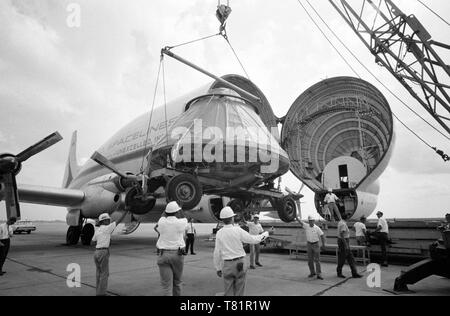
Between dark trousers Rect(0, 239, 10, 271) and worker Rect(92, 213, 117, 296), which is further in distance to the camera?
dark trousers Rect(0, 239, 10, 271)

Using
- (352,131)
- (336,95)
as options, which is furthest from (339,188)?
(336,95)

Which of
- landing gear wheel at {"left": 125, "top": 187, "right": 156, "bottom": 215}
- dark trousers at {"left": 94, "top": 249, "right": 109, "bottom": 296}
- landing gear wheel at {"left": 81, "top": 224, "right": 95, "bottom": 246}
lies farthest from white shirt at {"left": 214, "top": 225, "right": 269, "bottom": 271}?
landing gear wheel at {"left": 81, "top": 224, "right": 95, "bottom": 246}

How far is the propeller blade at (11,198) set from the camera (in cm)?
907

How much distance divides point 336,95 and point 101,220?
16.3m

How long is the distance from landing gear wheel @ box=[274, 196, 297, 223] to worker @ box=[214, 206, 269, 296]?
561cm

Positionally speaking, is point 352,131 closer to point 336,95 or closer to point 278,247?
point 336,95

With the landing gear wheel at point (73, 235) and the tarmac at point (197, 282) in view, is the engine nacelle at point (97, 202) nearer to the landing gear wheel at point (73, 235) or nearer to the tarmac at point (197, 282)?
the landing gear wheel at point (73, 235)

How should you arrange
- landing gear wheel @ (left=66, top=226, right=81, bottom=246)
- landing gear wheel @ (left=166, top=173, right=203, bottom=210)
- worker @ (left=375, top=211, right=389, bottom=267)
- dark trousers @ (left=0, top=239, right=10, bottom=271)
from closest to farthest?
landing gear wheel @ (left=166, top=173, right=203, bottom=210) → dark trousers @ (left=0, top=239, right=10, bottom=271) → worker @ (left=375, top=211, right=389, bottom=267) → landing gear wheel @ (left=66, top=226, right=81, bottom=246)

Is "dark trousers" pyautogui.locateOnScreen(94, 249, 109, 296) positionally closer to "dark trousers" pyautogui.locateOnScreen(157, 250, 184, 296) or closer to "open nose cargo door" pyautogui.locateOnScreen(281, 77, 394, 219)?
"dark trousers" pyautogui.locateOnScreen(157, 250, 184, 296)

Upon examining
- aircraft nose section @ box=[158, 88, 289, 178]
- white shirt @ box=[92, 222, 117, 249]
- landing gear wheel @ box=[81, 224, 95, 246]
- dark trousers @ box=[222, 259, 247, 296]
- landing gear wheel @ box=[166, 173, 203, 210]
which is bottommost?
landing gear wheel @ box=[81, 224, 95, 246]

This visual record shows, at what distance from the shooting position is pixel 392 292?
19.4 ft

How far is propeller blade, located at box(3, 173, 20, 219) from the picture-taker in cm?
907


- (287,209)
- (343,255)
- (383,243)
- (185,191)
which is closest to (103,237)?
(185,191)
